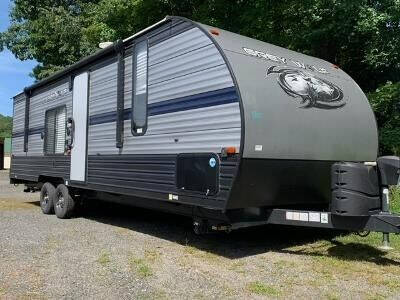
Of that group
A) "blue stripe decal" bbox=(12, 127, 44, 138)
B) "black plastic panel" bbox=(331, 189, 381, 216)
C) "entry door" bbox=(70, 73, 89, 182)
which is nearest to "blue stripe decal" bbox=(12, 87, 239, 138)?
"entry door" bbox=(70, 73, 89, 182)

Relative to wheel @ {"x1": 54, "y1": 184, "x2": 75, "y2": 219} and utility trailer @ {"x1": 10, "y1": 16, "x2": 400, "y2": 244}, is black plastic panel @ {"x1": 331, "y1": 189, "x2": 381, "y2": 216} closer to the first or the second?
utility trailer @ {"x1": 10, "y1": 16, "x2": 400, "y2": 244}

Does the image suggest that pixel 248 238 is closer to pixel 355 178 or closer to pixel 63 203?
pixel 355 178

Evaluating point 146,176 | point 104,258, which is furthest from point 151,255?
point 146,176

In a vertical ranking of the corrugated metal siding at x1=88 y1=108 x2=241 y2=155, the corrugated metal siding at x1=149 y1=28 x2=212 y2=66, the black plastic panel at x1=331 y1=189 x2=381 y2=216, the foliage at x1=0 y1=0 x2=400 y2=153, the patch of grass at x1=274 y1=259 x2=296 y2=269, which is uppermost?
the foliage at x1=0 y1=0 x2=400 y2=153

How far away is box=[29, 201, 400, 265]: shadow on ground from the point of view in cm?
718

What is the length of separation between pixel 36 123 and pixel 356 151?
25.4 feet

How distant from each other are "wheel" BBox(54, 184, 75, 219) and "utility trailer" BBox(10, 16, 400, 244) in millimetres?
1464

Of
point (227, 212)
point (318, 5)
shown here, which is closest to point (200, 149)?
point (227, 212)

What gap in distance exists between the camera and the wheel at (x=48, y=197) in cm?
1139

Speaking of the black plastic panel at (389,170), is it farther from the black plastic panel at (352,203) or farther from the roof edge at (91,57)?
the roof edge at (91,57)

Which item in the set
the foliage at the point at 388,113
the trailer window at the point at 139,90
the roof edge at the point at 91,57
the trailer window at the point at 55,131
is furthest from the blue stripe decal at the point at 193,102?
the foliage at the point at 388,113

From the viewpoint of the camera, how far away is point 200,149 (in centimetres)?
679

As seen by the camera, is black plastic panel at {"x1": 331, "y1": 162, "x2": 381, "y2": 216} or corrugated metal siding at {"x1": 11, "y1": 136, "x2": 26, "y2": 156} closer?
black plastic panel at {"x1": 331, "y1": 162, "x2": 381, "y2": 216}

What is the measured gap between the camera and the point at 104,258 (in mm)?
7027
